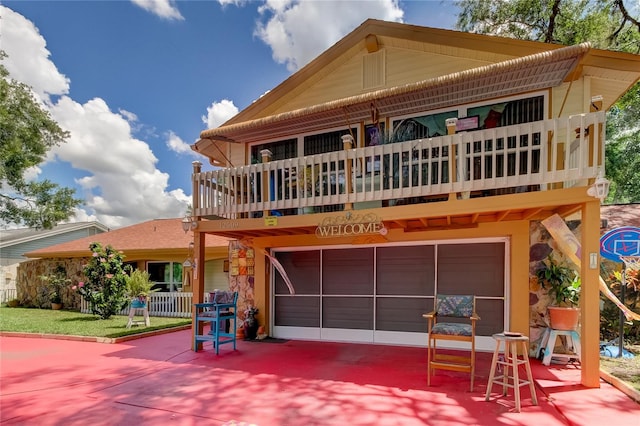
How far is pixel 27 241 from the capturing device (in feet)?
68.7

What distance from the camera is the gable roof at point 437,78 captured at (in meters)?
5.65

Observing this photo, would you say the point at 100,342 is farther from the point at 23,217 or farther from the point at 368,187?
the point at 23,217

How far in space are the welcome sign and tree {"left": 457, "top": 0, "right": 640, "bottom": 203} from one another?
1113 cm

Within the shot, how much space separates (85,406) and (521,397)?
18.0 feet

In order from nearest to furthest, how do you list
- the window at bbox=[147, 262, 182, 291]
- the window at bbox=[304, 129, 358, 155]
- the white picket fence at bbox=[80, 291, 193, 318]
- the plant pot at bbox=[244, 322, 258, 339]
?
1. the window at bbox=[304, 129, 358, 155]
2. the plant pot at bbox=[244, 322, 258, 339]
3. the white picket fence at bbox=[80, 291, 193, 318]
4. the window at bbox=[147, 262, 182, 291]

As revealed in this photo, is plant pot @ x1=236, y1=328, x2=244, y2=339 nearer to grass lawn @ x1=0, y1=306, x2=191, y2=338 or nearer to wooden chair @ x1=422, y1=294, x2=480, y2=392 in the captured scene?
grass lawn @ x1=0, y1=306, x2=191, y2=338

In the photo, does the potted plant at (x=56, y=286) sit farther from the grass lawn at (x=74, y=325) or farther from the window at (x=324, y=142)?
the window at (x=324, y=142)

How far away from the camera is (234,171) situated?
7.21 metres

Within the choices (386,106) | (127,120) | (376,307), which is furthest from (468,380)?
Answer: (127,120)

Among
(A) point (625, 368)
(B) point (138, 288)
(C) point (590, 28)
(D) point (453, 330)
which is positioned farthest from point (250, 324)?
(C) point (590, 28)

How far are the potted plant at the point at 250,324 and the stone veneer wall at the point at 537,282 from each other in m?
5.73

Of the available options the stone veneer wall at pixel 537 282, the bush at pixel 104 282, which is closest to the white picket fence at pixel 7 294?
the bush at pixel 104 282

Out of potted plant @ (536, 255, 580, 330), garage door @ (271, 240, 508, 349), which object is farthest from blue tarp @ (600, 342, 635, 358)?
garage door @ (271, 240, 508, 349)

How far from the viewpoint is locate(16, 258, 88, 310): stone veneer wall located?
15492mm
